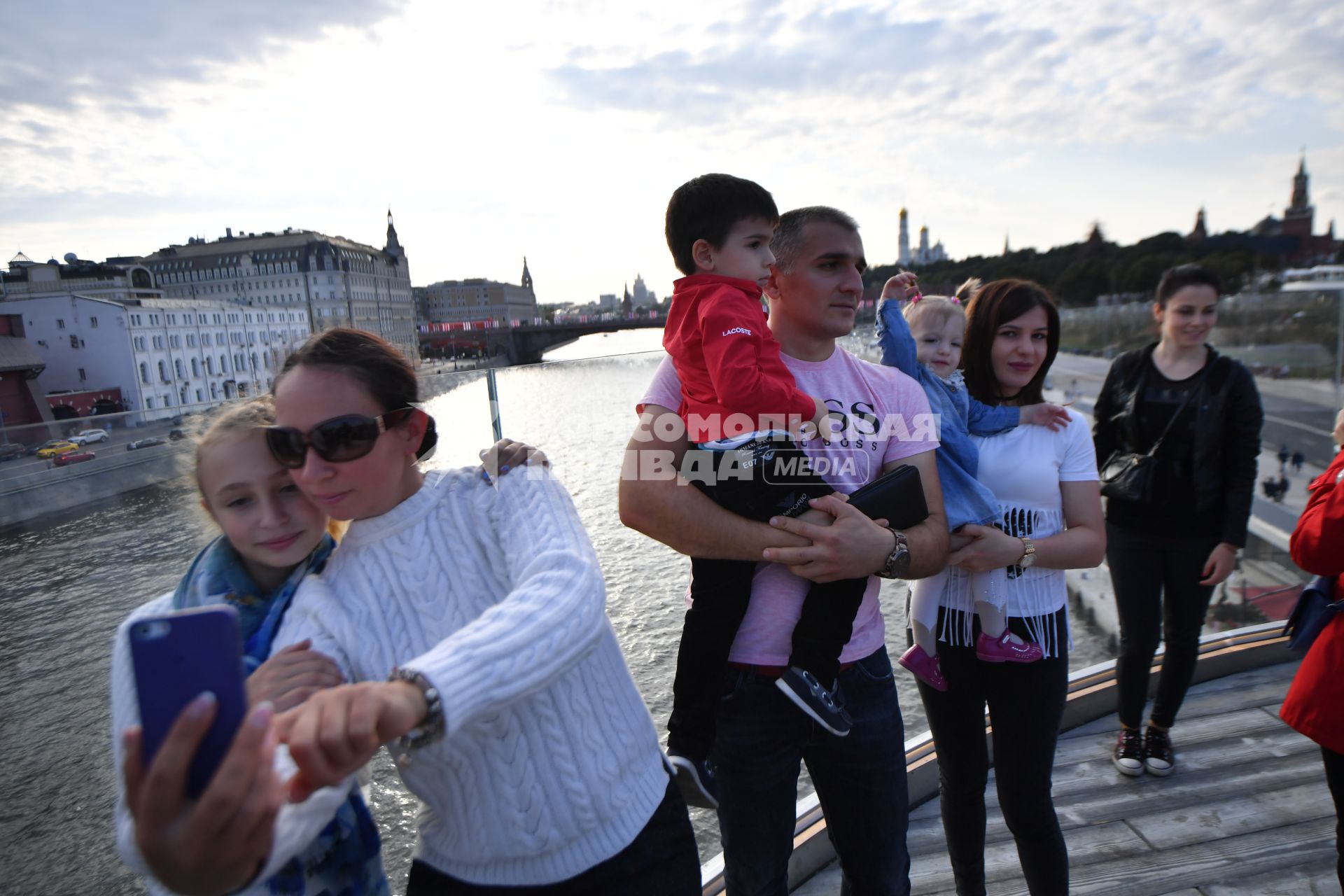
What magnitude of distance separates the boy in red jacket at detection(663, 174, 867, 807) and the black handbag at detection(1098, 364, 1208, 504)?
1.53 m

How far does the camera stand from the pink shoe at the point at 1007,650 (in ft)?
5.95

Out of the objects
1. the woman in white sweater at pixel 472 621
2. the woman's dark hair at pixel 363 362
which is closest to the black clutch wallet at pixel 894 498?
the woman in white sweater at pixel 472 621

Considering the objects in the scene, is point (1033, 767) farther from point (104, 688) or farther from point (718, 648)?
point (104, 688)

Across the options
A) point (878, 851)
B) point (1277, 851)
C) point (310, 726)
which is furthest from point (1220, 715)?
point (310, 726)

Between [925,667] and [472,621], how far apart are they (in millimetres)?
1485

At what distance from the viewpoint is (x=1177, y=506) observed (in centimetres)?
249

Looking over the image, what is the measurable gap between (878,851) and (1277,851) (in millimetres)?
1683

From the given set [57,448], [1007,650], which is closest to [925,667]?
[1007,650]

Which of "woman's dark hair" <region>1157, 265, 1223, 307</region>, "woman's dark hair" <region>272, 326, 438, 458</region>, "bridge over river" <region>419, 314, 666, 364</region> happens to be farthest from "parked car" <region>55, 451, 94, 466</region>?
"bridge over river" <region>419, 314, 666, 364</region>

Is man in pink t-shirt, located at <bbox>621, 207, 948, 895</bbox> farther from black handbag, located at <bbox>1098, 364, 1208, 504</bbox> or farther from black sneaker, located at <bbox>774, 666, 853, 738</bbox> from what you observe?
black handbag, located at <bbox>1098, 364, 1208, 504</bbox>

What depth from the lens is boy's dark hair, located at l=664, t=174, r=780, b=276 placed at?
187cm

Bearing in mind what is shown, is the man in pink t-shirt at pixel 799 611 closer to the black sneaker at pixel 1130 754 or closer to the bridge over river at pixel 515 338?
the black sneaker at pixel 1130 754

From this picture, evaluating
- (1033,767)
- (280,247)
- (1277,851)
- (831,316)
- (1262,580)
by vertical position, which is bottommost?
(1262,580)

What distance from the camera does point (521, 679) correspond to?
86cm
